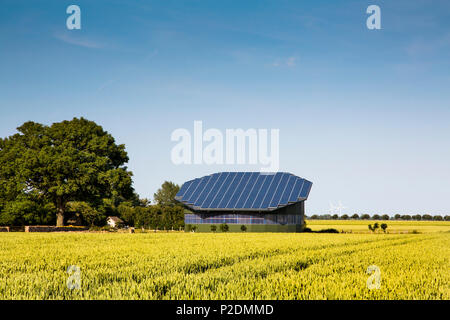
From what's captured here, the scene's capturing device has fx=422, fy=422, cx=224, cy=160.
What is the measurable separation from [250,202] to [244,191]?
12.0 ft

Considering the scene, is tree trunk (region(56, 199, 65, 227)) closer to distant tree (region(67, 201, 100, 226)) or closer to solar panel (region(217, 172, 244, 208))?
distant tree (region(67, 201, 100, 226))

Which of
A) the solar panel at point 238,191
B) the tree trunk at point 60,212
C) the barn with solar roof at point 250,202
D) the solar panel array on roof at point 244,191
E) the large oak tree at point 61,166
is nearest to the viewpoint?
the large oak tree at point 61,166

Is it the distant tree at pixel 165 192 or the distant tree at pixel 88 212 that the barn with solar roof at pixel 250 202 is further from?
the distant tree at pixel 165 192

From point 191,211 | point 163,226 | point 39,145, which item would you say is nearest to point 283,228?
point 191,211

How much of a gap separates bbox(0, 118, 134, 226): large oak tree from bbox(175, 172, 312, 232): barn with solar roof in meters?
11.6

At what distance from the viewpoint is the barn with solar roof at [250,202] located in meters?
66.0

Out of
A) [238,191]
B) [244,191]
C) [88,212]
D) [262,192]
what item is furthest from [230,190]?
[88,212]

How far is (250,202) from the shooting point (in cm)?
6669

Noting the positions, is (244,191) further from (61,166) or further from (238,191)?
(61,166)

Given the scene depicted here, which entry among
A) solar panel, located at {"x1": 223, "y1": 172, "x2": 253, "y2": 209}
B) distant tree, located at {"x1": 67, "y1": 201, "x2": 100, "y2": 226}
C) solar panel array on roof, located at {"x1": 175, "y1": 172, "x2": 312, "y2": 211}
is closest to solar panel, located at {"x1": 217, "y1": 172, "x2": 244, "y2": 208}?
solar panel array on roof, located at {"x1": 175, "y1": 172, "x2": 312, "y2": 211}

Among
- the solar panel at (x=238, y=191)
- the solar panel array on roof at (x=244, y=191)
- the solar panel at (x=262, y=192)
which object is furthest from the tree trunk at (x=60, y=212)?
the solar panel at (x=262, y=192)

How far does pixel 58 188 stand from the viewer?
60062mm

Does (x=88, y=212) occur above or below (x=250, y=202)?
below

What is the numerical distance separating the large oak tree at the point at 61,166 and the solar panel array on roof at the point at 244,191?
11.6 m
